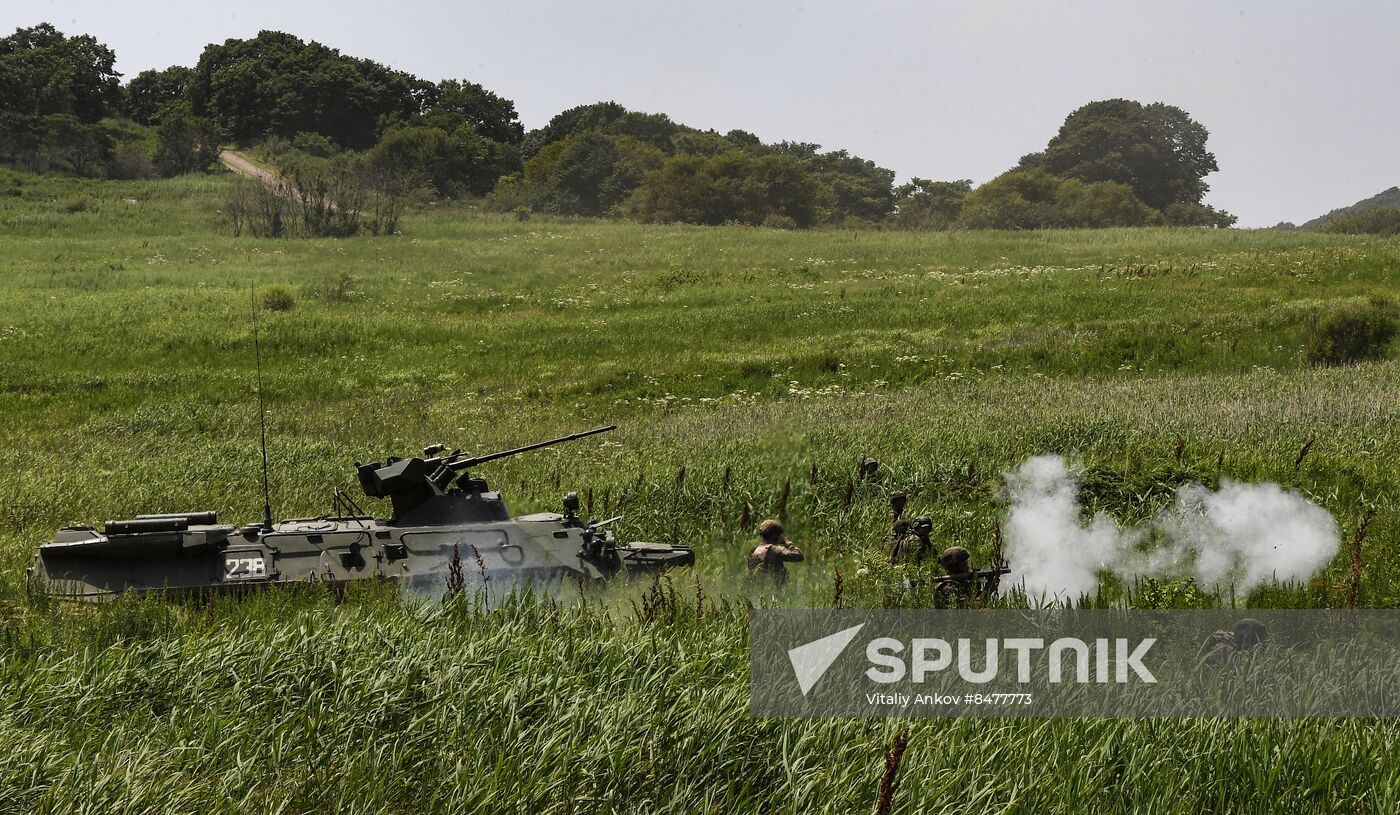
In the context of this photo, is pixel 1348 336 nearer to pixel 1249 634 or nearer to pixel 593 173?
pixel 1249 634

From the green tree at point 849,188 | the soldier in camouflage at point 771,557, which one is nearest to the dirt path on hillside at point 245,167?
the green tree at point 849,188

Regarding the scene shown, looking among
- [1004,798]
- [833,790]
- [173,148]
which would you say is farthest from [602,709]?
[173,148]

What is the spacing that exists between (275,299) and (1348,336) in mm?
30361

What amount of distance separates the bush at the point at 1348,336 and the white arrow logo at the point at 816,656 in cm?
2218

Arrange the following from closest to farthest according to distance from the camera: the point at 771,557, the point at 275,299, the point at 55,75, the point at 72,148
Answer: the point at 771,557
the point at 275,299
the point at 72,148
the point at 55,75

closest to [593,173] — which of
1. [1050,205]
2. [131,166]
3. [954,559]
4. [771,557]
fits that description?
[131,166]

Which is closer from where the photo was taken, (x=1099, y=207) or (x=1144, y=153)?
(x=1099, y=207)

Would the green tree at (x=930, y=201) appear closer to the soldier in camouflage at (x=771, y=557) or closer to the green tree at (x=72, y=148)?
the green tree at (x=72, y=148)

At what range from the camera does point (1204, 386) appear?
2145 cm

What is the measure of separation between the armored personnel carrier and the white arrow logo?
97.5 inches

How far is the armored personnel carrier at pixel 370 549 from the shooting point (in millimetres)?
8742

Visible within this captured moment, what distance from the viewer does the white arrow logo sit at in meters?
6.92

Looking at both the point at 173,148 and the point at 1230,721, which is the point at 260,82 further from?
the point at 1230,721

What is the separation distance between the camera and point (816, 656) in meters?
7.39
